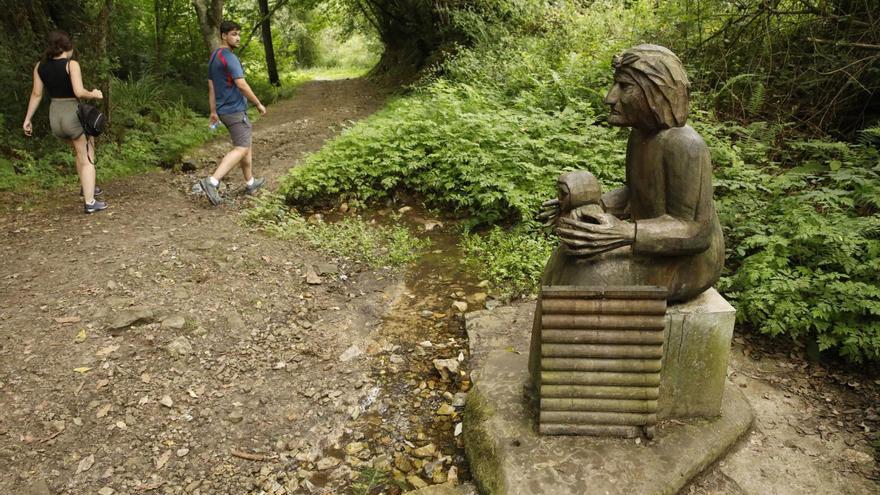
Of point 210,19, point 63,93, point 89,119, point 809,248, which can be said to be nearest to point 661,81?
point 809,248

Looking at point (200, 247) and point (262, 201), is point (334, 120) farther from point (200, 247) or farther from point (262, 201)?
point (200, 247)

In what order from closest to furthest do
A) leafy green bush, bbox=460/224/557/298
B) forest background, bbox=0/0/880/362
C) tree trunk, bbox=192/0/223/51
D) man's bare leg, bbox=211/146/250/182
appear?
forest background, bbox=0/0/880/362, leafy green bush, bbox=460/224/557/298, man's bare leg, bbox=211/146/250/182, tree trunk, bbox=192/0/223/51

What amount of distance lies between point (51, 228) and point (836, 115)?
366 inches

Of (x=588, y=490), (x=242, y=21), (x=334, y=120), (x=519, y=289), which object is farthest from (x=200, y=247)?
(x=242, y=21)

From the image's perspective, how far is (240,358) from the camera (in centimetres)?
417

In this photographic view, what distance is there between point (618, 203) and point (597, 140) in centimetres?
366

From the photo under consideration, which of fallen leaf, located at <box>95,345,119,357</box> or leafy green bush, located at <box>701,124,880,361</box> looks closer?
A: leafy green bush, located at <box>701,124,880,361</box>

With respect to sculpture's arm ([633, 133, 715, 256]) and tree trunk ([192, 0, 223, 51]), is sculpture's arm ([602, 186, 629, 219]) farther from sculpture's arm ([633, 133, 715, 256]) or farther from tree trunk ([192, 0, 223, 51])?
tree trunk ([192, 0, 223, 51])

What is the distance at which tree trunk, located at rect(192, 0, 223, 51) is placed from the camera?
9.92 meters

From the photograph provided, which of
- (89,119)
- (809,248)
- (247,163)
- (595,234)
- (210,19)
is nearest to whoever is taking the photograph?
(595,234)

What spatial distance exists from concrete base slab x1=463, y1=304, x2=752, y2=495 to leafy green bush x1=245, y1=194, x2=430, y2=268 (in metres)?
2.60

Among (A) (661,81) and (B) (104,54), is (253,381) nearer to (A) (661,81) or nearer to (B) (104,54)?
(A) (661,81)

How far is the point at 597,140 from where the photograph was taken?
6418 millimetres

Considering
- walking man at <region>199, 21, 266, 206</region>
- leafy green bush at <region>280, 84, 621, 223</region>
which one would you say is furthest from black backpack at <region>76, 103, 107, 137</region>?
leafy green bush at <region>280, 84, 621, 223</region>
